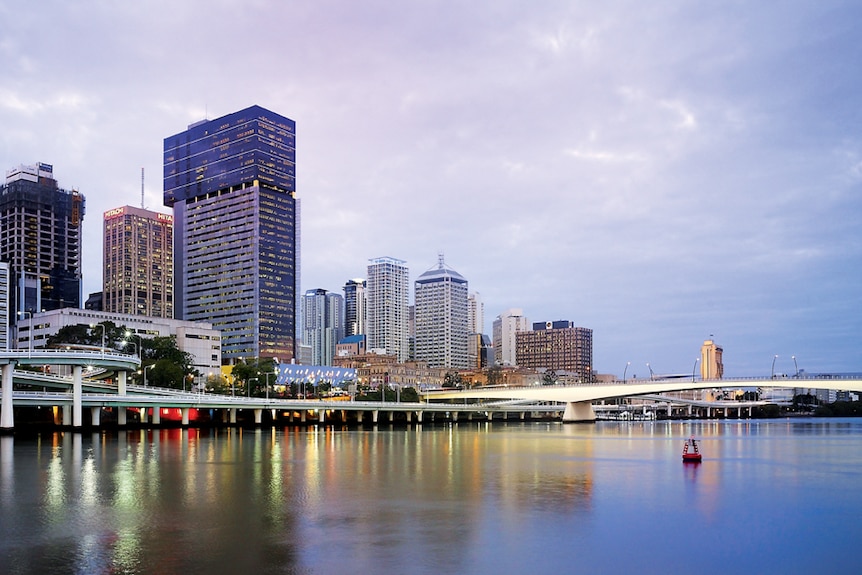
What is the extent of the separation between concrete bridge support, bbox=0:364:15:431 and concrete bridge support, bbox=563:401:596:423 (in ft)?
344

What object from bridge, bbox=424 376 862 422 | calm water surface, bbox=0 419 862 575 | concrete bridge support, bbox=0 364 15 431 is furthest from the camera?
bridge, bbox=424 376 862 422

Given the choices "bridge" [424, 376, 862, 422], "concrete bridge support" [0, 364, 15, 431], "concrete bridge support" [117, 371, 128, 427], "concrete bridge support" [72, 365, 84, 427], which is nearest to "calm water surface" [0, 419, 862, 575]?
"concrete bridge support" [0, 364, 15, 431]

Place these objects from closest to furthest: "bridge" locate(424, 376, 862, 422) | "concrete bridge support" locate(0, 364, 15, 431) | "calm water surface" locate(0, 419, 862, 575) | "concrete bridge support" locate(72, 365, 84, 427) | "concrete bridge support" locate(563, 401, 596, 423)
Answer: "calm water surface" locate(0, 419, 862, 575) < "concrete bridge support" locate(0, 364, 15, 431) < "concrete bridge support" locate(72, 365, 84, 427) < "bridge" locate(424, 376, 862, 422) < "concrete bridge support" locate(563, 401, 596, 423)

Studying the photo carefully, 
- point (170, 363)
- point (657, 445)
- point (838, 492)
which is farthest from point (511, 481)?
point (170, 363)

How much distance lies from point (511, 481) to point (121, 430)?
81396 millimetres

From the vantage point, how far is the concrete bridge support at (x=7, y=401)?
9031 cm

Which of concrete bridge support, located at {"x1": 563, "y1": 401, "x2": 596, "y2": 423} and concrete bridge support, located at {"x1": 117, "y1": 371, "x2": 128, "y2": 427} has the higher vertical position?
concrete bridge support, located at {"x1": 117, "y1": 371, "x2": 128, "y2": 427}

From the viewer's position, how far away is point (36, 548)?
25094mm

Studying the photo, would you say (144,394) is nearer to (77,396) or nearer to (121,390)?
(121,390)

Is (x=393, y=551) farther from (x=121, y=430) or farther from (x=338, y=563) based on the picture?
(x=121, y=430)

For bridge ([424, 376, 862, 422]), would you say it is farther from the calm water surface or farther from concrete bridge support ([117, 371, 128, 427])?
concrete bridge support ([117, 371, 128, 427])

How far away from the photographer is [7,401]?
9100 centimetres

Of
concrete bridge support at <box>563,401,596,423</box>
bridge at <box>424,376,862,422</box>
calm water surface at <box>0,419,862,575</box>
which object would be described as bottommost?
concrete bridge support at <box>563,401,596,423</box>

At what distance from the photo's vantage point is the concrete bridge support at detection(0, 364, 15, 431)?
90.3 metres
